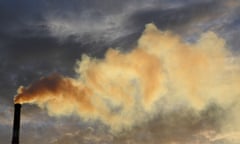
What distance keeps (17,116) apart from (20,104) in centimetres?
248

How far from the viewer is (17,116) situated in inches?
1609

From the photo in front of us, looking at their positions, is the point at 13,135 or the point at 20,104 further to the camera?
the point at 20,104

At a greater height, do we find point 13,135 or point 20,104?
point 20,104

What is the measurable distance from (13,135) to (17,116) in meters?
2.32

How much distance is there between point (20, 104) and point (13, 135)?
15.4 feet

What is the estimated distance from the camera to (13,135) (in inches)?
1550

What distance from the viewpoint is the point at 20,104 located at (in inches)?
1697
